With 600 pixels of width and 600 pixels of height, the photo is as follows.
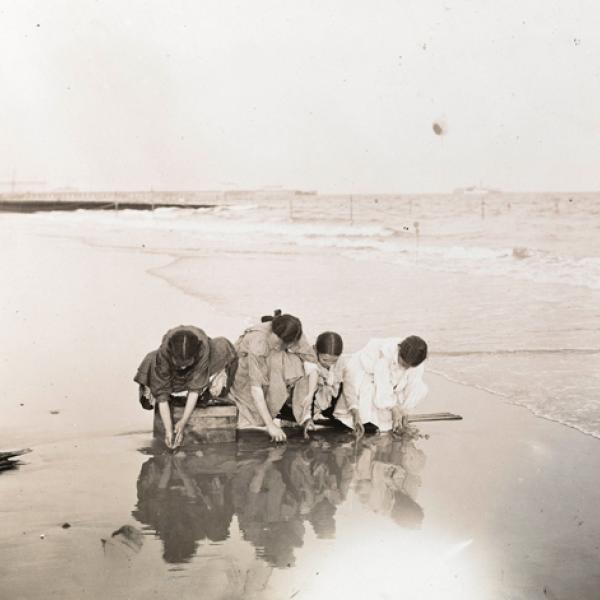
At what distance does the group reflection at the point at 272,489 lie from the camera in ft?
10.2

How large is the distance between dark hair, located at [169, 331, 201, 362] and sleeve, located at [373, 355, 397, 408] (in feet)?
4.00

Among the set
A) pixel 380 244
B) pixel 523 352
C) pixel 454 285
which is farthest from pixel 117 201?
pixel 523 352

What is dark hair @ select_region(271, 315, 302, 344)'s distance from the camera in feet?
14.4

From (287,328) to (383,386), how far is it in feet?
2.53

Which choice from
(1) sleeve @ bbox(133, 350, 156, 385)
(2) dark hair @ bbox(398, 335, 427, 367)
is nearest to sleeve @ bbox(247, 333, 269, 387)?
(1) sleeve @ bbox(133, 350, 156, 385)

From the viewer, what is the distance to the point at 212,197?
4388 cm

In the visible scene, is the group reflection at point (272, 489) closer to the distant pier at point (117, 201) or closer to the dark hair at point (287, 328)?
the dark hair at point (287, 328)

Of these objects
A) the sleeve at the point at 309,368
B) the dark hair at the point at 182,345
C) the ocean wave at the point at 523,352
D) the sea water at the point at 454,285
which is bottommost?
the ocean wave at the point at 523,352

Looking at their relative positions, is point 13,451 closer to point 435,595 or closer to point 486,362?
point 435,595

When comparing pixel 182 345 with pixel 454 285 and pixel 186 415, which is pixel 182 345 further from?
pixel 454 285

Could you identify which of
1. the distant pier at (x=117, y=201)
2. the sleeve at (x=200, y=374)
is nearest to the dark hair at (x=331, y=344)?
the sleeve at (x=200, y=374)

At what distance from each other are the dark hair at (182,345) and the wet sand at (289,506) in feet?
1.82

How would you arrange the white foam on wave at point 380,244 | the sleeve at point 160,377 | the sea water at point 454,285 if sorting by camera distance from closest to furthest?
the sleeve at point 160,377 → the sea water at point 454,285 → the white foam on wave at point 380,244

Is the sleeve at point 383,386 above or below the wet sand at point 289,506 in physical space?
above
